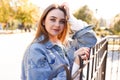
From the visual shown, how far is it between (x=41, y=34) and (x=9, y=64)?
618 centimetres

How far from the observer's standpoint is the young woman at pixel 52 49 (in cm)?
91

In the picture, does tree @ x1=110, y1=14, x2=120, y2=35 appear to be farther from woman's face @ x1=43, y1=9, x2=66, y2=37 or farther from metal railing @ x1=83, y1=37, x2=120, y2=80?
woman's face @ x1=43, y1=9, x2=66, y2=37

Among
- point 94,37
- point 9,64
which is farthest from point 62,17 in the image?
point 9,64

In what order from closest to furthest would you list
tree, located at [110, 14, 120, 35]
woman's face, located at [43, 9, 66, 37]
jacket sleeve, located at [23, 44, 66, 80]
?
jacket sleeve, located at [23, 44, 66, 80] → woman's face, located at [43, 9, 66, 37] → tree, located at [110, 14, 120, 35]

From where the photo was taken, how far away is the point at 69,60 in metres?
1.07

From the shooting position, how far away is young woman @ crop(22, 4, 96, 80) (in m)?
0.91

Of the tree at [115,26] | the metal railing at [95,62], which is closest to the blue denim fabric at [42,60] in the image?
the metal railing at [95,62]

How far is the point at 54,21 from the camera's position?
101 centimetres

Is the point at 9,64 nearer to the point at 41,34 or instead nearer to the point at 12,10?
the point at 41,34

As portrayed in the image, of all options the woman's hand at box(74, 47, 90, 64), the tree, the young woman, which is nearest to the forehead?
the young woman

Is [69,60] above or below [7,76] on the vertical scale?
above

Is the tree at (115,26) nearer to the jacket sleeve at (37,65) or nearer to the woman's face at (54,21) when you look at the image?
the woman's face at (54,21)

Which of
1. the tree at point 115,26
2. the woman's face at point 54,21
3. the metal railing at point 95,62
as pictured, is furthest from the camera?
the tree at point 115,26

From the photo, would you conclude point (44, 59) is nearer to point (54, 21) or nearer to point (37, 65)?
point (37, 65)
